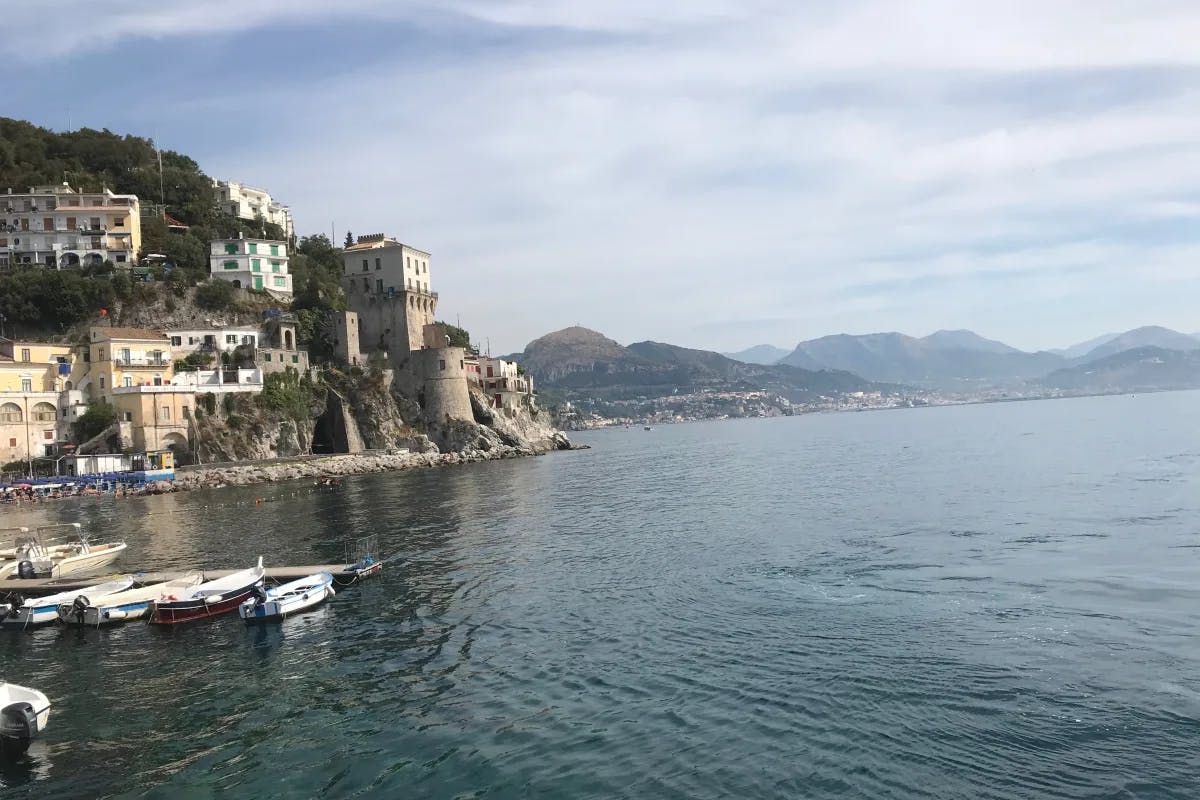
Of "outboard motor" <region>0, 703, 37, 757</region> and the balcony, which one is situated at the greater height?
the balcony

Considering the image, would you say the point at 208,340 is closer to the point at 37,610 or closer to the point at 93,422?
the point at 93,422

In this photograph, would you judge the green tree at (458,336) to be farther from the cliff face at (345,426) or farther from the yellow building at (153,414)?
the yellow building at (153,414)

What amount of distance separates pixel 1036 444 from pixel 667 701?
79792 mm

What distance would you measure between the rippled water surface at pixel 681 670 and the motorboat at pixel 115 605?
2.57 feet

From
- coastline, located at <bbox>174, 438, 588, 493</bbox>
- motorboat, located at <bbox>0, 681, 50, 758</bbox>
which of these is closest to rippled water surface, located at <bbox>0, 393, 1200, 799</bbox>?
motorboat, located at <bbox>0, 681, 50, 758</bbox>

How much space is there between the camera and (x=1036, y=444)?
273 feet

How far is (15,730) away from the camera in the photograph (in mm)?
15562

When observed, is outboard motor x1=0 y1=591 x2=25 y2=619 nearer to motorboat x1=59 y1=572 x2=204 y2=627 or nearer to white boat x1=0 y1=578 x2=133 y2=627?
white boat x1=0 y1=578 x2=133 y2=627

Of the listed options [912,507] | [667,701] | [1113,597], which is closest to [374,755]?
[667,701]

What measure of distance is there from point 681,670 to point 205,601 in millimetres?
16010

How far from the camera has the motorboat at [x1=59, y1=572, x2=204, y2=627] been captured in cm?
2523

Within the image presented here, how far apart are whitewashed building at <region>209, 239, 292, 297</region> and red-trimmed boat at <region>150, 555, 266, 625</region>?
71.9m

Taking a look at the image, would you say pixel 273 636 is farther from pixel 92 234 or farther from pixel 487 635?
pixel 92 234

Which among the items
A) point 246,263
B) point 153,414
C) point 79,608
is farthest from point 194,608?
point 246,263
